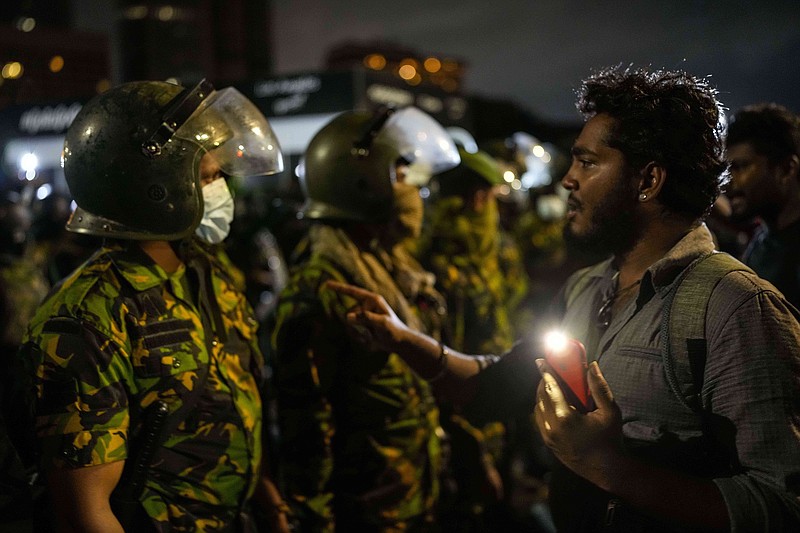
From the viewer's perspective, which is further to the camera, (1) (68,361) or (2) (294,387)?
(2) (294,387)

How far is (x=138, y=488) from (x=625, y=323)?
1.52 metres

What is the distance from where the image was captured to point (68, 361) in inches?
78.1

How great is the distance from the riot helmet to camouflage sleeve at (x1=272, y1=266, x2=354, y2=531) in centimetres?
60

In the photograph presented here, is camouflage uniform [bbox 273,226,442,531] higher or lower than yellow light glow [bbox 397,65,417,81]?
higher

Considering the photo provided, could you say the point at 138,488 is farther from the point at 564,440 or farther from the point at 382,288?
the point at 382,288

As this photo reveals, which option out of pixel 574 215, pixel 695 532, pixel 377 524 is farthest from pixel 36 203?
pixel 695 532

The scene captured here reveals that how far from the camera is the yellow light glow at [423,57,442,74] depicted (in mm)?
48844

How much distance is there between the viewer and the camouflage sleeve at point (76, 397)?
195cm

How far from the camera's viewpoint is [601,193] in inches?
84.4

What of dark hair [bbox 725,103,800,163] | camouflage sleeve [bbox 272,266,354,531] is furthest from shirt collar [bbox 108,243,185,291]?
dark hair [bbox 725,103,800,163]

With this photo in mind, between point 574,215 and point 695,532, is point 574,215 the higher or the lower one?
the higher one

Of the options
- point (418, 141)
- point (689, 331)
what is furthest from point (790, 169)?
point (689, 331)

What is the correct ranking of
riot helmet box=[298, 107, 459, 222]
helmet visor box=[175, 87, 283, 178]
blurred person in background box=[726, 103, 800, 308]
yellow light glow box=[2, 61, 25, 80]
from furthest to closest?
yellow light glow box=[2, 61, 25, 80] → riot helmet box=[298, 107, 459, 222] → blurred person in background box=[726, 103, 800, 308] → helmet visor box=[175, 87, 283, 178]

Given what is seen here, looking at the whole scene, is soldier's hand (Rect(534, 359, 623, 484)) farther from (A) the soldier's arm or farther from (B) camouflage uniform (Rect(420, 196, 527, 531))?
(B) camouflage uniform (Rect(420, 196, 527, 531))
